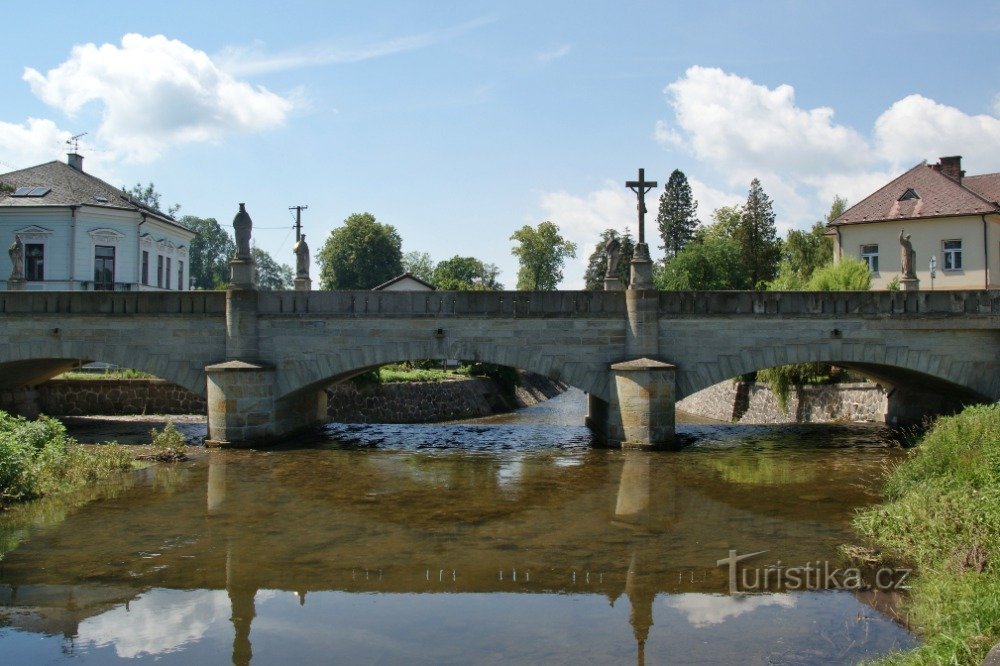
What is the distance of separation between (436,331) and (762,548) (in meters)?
11.5

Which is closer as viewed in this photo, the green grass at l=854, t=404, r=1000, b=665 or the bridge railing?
the green grass at l=854, t=404, r=1000, b=665

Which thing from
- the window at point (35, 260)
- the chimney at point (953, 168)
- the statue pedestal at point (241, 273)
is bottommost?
the statue pedestal at point (241, 273)

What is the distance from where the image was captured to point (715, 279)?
55.1 metres

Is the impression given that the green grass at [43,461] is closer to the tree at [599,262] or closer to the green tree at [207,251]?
the tree at [599,262]

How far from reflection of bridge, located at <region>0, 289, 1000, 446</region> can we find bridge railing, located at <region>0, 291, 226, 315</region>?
0.03 metres

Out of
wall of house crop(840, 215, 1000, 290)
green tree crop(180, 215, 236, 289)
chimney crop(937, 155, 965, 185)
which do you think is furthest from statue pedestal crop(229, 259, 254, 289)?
green tree crop(180, 215, 236, 289)

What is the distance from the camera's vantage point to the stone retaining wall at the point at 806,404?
2869cm

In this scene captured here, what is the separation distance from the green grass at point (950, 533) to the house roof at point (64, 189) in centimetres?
3381

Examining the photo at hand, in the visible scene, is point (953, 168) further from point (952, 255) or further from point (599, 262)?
point (599, 262)

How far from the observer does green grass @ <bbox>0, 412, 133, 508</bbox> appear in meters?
13.7

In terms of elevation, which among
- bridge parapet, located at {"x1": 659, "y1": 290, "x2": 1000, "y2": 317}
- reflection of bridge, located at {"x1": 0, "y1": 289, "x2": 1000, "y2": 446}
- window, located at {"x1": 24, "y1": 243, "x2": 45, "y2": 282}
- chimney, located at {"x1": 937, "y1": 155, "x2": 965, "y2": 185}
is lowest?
reflection of bridge, located at {"x1": 0, "y1": 289, "x2": 1000, "y2": 446}

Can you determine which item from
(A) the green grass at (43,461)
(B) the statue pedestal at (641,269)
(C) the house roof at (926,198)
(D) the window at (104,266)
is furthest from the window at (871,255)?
(D) the window at (104,266)

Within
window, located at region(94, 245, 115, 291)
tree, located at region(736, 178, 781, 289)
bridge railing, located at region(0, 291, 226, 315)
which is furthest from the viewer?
tree, located at region(736, 178, 781, 289)

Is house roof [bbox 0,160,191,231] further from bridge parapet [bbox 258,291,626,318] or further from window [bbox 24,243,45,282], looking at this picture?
bridge parapet [bbox 258,291,626,318]
